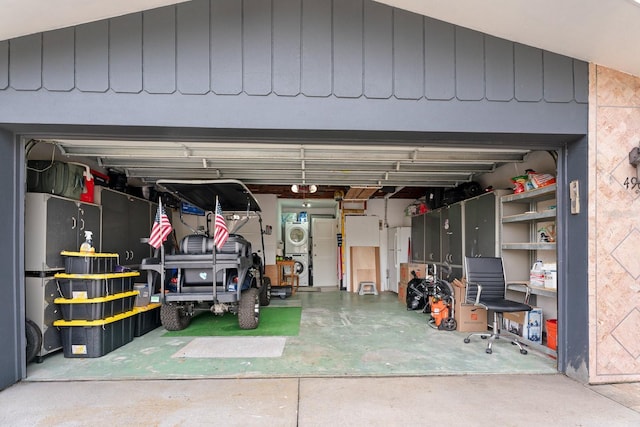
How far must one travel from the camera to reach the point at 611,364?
10.4ft

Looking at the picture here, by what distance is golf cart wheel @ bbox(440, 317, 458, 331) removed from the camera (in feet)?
16.8

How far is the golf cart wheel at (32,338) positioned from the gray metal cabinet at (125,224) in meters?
1.73

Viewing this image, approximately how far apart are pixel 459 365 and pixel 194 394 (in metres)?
2.54

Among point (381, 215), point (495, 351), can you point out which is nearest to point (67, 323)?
point (495, 351)

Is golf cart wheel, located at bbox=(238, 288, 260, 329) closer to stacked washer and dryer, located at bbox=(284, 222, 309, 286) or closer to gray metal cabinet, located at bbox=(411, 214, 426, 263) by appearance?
gray metal cabinet, located at bbox=(411, 214, 426, 263)

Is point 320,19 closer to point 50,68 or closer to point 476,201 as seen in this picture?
point 50,68

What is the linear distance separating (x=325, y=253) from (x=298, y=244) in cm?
86

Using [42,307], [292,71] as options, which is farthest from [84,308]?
[292,71]

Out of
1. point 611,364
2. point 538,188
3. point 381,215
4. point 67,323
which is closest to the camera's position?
point 611,364

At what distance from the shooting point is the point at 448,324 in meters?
5.13

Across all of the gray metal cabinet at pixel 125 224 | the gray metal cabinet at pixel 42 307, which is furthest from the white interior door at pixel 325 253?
the gray metal cabinet at pixel 42 307

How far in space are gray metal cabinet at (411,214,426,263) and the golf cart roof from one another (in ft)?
12.8

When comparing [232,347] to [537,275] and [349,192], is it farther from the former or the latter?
[349,192]

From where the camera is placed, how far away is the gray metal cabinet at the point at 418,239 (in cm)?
805
